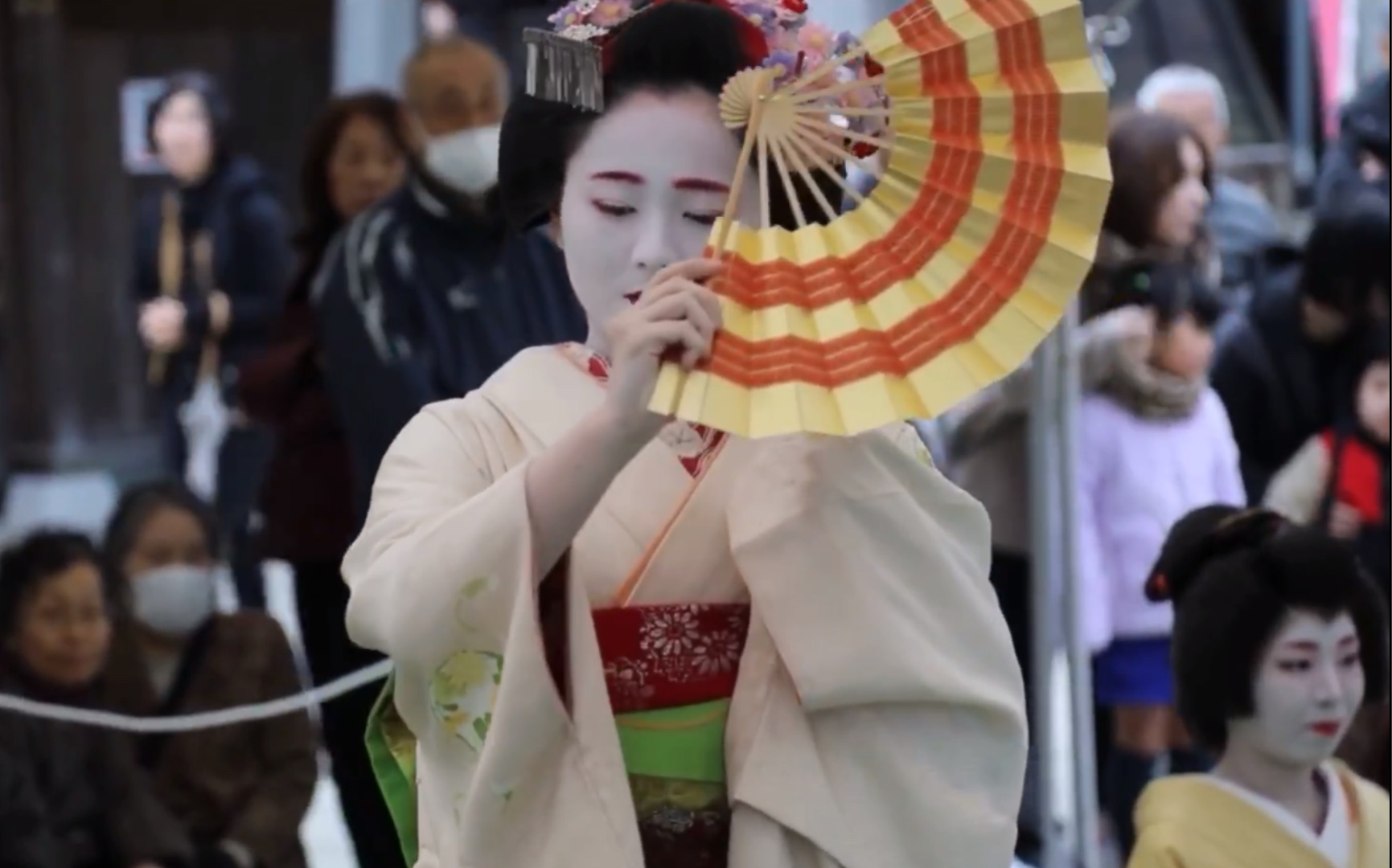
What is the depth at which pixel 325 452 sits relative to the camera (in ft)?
14.2

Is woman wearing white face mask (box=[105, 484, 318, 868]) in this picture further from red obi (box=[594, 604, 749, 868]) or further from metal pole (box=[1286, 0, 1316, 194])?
metal pole (box=[1286, 0, 1316, 194])

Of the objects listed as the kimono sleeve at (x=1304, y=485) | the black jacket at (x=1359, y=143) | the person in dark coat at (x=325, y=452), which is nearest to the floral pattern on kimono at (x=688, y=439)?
the person in dark coat at (x=325, y=452)

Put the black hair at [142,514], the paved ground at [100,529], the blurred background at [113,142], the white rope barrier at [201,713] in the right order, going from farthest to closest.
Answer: the blurred background at [113,142], the paved ground at [100,529], the black hair at [142,514], the white rope barrier at [201,713]

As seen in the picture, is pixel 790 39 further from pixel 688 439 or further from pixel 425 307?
pixel 425 307

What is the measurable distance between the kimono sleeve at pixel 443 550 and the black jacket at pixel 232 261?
413 centimetres

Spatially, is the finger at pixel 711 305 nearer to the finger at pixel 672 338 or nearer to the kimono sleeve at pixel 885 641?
the finger at pixel 672 338

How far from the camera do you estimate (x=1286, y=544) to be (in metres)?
3.20

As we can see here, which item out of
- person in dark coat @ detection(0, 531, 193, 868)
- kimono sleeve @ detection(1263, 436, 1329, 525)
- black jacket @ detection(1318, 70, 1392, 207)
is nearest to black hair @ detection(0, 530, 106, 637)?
person in dark coat @ detection(0, 531, 193, 868)

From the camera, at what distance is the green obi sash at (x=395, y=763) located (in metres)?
2.29

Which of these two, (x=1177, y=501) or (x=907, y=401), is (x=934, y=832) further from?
(x=1177, y=501)

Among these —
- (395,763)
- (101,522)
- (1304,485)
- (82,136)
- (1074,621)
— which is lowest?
(101,522)

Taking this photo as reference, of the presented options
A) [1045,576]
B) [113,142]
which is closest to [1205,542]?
[1045,576]

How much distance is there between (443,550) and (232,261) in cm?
450

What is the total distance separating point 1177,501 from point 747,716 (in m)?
2.50
